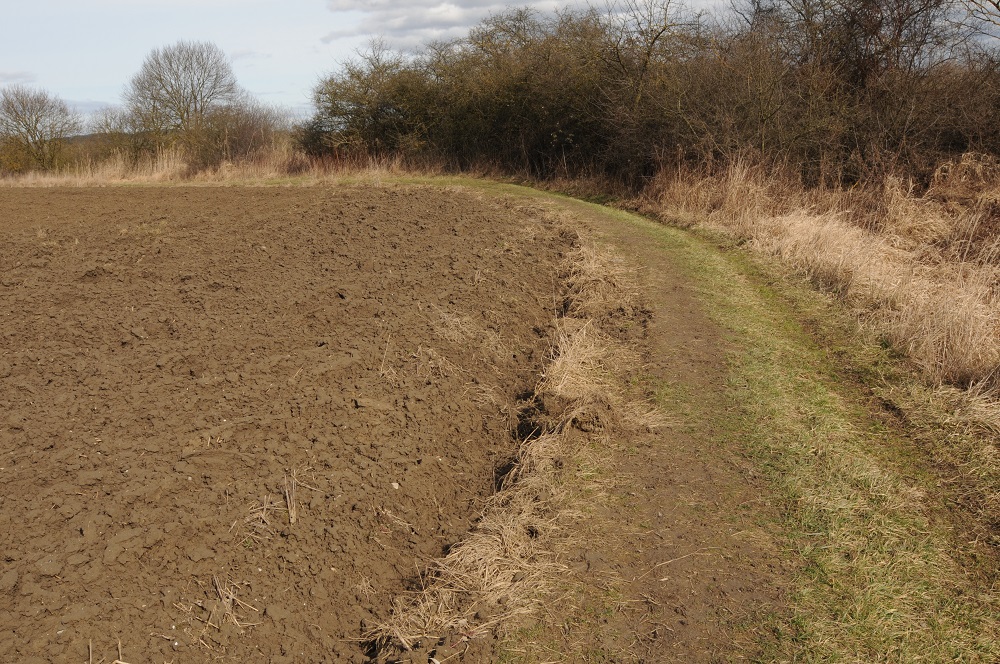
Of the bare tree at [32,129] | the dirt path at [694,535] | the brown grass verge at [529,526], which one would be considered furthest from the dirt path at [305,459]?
the bare tree at [32,129]

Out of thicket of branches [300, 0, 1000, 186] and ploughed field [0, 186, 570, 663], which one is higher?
thicket of branches [300, 0, 1000, 186]

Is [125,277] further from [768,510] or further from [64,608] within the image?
[768,510]

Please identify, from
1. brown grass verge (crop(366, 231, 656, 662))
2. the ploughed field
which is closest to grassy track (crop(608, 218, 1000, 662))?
brown grass verge (crop(366, 231, 656, 662))

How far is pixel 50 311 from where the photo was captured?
6.27 m

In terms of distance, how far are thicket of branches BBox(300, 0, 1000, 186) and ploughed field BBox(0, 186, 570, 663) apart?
6236mm

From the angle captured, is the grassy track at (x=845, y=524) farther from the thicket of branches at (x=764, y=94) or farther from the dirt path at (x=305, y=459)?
the thicket of branches at (x=764, y=94)

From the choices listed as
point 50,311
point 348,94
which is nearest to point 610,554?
point 50,311

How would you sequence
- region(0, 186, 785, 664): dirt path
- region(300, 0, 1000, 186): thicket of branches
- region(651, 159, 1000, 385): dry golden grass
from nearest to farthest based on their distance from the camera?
region(0, 186, 785, 664): dirt path < region(651, 159, 1000, 385): dry golden grass < region(300, 0, 1000, 186): thicket of branches

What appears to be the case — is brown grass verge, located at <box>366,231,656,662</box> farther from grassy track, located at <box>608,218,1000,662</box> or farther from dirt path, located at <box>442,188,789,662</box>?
grassy track, located at <box>608,218,1000,662</box>

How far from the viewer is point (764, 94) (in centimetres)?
1210

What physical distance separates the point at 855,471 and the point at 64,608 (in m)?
4.43

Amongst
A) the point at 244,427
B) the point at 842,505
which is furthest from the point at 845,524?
the point at 244,427

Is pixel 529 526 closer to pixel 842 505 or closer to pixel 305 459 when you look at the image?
pixel 305 459

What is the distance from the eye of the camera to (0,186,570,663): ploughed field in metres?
3.42
